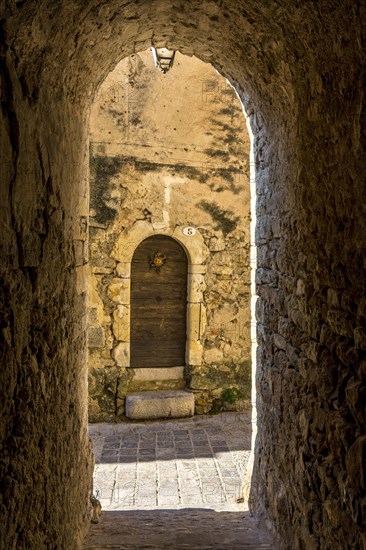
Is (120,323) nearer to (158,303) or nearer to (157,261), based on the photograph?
(158,303)

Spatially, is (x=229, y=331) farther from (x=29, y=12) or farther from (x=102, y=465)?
(x=29, y=12)

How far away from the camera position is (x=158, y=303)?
7660 mm

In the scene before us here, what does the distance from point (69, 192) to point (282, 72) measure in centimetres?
129

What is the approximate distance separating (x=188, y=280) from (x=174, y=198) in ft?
4.06

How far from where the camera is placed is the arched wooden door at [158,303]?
754cm

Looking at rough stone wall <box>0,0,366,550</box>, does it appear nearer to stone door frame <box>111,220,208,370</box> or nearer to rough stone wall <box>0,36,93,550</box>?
rough stone wall <box>0,36,93,550</box>

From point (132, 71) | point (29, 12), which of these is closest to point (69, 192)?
point (29, 12)

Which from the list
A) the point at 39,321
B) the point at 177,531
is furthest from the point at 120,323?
the point at 39,321

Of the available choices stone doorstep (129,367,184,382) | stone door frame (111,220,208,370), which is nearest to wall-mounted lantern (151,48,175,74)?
stone door frame (111,220,208,370)

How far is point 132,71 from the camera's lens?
7438 millimetres

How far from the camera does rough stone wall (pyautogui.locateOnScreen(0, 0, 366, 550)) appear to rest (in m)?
1.76

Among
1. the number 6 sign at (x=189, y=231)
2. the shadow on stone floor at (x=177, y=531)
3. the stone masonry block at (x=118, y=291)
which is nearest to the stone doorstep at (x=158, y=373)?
the stone masonry block at (x=118, y=291)

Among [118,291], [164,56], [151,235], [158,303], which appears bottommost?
[158,303]

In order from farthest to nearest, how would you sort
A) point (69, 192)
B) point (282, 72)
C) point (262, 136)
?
point (262, 136)
point (69, 192)
point (282, 72)
